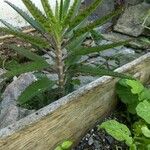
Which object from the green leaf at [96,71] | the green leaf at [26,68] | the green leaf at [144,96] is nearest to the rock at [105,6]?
the green leaf at [144,96]

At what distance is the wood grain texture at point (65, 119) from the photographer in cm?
191

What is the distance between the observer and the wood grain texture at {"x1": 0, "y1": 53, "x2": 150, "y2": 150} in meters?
1.91

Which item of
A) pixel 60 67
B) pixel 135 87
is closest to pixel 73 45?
pixel 60 67

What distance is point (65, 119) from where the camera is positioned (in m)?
2.19

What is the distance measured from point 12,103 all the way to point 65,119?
0.44 meters

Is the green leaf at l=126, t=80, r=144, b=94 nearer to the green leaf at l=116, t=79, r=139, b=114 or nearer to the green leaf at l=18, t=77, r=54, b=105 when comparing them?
the green leaf at l=116, t=79, r=139, b=114

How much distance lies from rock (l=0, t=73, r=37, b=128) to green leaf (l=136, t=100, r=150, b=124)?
0.65 m

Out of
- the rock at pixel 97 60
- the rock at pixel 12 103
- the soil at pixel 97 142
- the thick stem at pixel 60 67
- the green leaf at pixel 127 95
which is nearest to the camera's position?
the thick stem at pixel 60 67

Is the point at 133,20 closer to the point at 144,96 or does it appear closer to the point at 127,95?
the point at 127,95

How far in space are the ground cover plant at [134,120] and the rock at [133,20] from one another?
6.27 feet

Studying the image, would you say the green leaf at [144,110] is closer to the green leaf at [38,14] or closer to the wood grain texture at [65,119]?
the wood grain texture at [65,119]

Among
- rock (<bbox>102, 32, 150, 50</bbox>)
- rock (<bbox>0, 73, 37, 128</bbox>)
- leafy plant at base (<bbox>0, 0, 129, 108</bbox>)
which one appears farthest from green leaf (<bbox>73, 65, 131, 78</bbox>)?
rock (<bbox>102, 32, 150, 50</bbox>)

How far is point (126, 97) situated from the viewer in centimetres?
260

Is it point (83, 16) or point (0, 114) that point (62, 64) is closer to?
point (83, 16)
